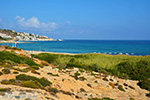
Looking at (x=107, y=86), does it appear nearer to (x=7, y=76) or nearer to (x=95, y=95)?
(x=95, y=95)

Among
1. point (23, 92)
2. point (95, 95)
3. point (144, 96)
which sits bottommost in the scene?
point (144, 96)

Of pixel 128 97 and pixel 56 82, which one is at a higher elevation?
pixel 56 82

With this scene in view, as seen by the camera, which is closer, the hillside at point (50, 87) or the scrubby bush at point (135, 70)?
the hillside at point (50, 87)

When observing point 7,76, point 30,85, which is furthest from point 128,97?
point 7,76

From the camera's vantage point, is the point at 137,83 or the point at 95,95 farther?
the point at 137,83

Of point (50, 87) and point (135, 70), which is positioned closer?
point (50, 87)

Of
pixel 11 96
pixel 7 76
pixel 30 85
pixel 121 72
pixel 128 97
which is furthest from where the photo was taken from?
pixel 121 72

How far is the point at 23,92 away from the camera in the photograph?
11.3 m

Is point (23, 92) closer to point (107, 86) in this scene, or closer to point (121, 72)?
point (107, 86)

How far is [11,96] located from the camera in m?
10.4

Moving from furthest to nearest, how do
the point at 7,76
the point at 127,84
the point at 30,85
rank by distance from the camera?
the point at 127,84, the point at 7,76, the point at 30,85

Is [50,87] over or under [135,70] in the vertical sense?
over

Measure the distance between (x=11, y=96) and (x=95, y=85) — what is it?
47.6 feet

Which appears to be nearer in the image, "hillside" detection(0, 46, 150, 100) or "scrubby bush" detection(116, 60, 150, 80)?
"hillside" detection(0, 46, 150, 100)
